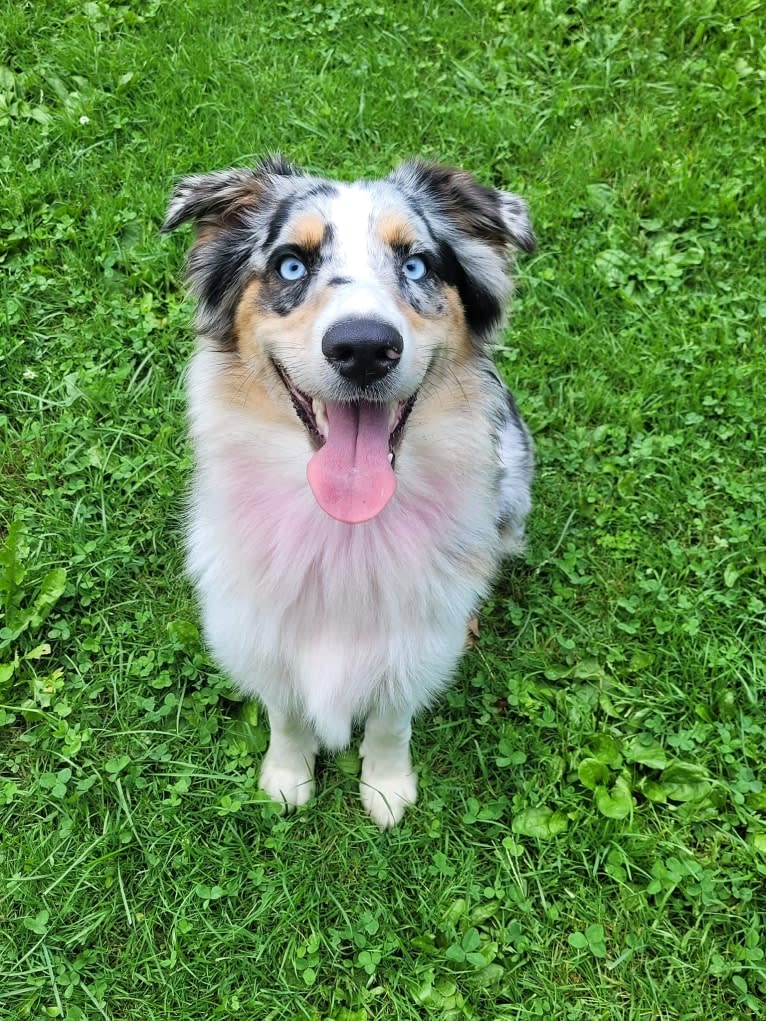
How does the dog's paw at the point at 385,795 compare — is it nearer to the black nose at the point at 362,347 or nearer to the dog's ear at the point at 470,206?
the black nose at the point at 362,347

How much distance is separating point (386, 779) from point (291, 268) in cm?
196

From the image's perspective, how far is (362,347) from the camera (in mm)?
2102

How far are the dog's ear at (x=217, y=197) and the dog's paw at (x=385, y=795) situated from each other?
6.91ft

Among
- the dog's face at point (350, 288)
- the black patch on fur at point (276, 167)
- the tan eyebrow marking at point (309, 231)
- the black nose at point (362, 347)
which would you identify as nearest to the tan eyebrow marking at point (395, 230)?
the dog's face at point (350, 288)

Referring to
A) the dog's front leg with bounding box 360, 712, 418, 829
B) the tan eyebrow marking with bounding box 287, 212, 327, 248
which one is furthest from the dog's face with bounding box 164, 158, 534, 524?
the dog's front leg with bounding box 360, 712, 418, 829

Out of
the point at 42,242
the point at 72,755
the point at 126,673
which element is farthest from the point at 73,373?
the point at 72,755

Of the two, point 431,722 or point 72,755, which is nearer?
point 72,755

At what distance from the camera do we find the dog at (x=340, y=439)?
2.38m

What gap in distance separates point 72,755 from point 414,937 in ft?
4.92

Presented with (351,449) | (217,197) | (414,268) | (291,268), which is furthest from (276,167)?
(351,449)

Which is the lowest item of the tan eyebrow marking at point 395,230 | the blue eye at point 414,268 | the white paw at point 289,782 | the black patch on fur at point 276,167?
the white paw at point 289,782

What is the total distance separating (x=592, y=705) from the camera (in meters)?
3.50

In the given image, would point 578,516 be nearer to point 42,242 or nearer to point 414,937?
point 414,937

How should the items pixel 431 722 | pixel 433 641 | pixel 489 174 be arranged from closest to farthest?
pixel 433 641 < pixel 431 722 < pixel 489 174
